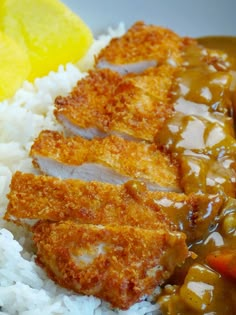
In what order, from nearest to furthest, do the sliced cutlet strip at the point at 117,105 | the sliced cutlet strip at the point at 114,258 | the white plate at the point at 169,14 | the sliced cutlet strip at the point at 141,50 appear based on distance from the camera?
the sliced cutlet strip at the point at 114,258
the sliced cutlet strip at the point at 117,105
the sliced cutlet strip at the point at 141,50
the white plate at the point at 169,14

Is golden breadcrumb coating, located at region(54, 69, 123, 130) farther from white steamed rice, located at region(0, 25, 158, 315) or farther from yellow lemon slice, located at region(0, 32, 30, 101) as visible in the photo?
yellow lemon slice, located at region(0, 32, 30, 101)

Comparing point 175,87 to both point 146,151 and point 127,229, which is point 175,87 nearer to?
point 146,151

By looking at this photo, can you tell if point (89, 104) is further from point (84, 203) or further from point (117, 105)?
point (84, 203)

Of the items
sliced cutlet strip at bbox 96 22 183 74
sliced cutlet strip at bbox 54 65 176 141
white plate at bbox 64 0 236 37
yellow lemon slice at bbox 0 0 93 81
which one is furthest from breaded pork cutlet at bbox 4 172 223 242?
white plate at bbox 64 0 236 37

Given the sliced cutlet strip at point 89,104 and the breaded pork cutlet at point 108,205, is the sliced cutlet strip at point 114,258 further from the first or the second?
the sliced cutlet strip at point 89,104

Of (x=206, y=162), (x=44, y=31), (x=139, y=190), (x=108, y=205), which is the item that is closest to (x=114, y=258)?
(x=108, y=205)

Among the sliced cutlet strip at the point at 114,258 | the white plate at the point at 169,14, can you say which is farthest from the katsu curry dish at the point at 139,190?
the white plate at the point at 169,14

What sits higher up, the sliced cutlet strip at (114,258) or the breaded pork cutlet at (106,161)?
the breaded pork cutlet at (106,161)
